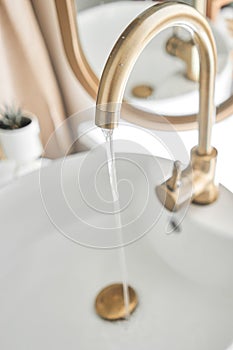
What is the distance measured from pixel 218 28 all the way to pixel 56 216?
0.41 metres

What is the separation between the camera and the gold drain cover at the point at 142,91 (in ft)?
2.60

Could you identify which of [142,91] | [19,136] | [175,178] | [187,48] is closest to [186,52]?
[187,48]

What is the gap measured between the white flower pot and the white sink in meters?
0.20

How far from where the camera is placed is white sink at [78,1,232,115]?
75 cm

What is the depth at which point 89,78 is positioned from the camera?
862 mm

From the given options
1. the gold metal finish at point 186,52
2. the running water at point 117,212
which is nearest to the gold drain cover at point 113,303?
the running water at point 117,212

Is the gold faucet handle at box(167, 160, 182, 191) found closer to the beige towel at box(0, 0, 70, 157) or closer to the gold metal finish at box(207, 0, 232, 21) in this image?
the gold metal finish at box(207, 0, 232, 21)

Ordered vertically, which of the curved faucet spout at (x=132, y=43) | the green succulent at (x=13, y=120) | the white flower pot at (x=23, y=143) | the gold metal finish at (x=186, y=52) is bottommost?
the white flower pot at (x=23, y=143)

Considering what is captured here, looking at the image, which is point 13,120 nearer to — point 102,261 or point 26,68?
point 26,68

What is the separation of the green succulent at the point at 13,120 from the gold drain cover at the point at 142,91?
22cm

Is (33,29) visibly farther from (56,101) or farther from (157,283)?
(157,283)

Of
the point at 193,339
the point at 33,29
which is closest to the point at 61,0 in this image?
the point at 33,29

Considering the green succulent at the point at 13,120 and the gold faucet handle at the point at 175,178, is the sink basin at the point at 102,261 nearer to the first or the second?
the gold faucet handle at the point at 175,178

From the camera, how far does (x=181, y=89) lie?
2.52 feet
